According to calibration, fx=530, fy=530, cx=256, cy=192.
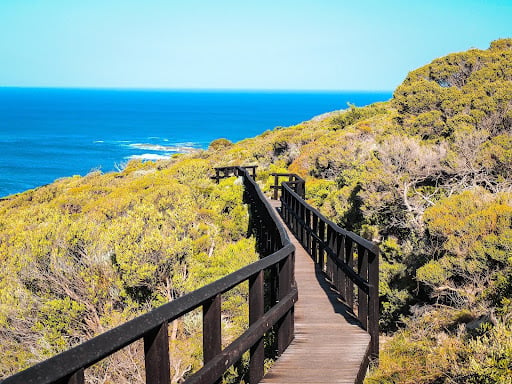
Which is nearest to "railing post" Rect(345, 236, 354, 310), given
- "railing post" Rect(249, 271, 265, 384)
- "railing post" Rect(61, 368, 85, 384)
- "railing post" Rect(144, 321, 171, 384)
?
"railing post" Rect(249, 271, 265, 384)

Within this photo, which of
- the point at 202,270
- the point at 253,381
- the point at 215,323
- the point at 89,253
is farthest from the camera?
the point at 202,270

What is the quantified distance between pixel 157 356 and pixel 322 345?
10.4ft

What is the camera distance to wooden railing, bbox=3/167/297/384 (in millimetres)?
1898

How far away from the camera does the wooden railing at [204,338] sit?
74.7 inches

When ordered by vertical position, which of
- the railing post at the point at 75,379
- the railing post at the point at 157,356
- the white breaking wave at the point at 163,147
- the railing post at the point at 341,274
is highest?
the white breaking wave at the point at 163,147

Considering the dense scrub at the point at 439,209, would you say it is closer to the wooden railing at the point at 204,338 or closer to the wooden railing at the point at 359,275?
the wooden railing at the point at 359,275

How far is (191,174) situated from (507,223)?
17.6 m

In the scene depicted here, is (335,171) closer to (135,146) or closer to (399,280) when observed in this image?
(399,280)

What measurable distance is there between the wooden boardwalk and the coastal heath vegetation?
0.43 m

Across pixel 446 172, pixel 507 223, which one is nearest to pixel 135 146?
pixel 446 172

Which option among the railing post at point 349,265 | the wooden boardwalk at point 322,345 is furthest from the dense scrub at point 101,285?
the railing post at point 349,265

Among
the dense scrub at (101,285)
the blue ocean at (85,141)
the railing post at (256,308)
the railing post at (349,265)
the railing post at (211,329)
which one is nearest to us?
the railing post at (211,329)

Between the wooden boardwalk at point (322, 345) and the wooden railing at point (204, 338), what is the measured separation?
24 centimetres

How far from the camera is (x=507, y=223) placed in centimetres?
915
